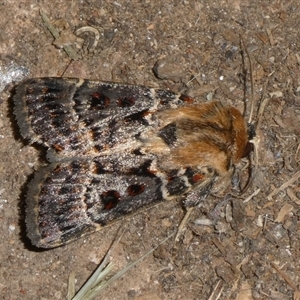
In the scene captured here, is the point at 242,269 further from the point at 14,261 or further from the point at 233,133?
the point at 14,261

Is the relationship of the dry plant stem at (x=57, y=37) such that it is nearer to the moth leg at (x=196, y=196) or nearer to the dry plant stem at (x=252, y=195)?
the moth leg at (x=196, y=196)

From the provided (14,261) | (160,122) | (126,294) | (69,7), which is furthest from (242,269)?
(69,7)

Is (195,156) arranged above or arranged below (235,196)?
above

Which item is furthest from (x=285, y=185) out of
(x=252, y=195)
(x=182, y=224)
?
(x=182, y=224)

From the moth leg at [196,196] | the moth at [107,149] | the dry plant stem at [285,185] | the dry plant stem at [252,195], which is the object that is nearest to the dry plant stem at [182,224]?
the moth leg at [196,196]

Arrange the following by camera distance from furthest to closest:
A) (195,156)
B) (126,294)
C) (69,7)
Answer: (69,7), (126,294), (195,156)

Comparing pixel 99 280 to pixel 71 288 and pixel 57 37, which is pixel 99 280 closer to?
pixel 71 288

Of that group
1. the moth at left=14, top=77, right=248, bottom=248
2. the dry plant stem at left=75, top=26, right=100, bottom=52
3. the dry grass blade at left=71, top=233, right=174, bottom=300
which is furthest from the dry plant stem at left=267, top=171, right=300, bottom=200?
A: the dry plant stem at left=75, top=26, right=100, bottom=52

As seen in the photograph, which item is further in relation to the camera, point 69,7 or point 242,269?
point 69,7
